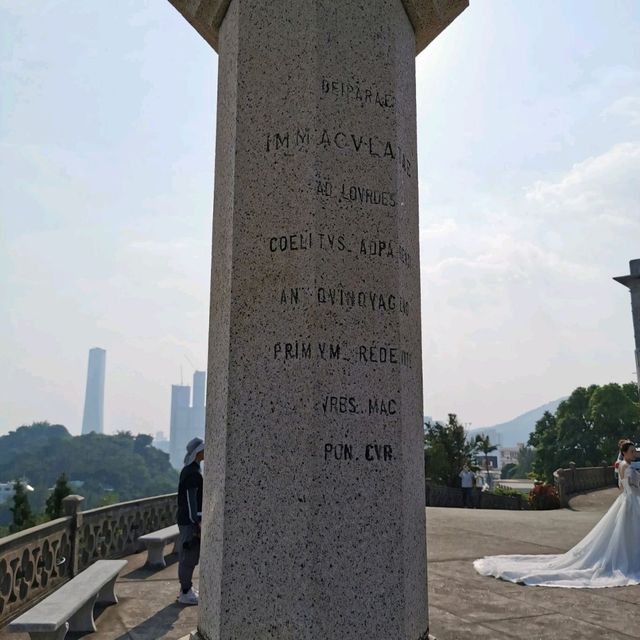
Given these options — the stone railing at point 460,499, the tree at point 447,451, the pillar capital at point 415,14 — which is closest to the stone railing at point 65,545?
the pillar capital at point 415,14

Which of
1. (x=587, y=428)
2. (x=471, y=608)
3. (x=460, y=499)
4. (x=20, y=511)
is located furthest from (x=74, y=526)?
(x=587, y=428)

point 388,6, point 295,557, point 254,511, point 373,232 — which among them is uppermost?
point 388,6

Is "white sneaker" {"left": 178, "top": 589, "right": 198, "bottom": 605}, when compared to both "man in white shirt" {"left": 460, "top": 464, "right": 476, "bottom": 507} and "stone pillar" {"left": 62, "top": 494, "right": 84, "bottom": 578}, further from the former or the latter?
"man in white shirt" {"left": 460, "top": 464, "right": 476, "bottom": 507}

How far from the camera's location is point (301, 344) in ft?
12.4

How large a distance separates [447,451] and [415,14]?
45.8 meters

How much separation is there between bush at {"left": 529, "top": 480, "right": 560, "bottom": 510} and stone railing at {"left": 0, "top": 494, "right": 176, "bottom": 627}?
48.6ft

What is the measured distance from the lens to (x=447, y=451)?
47.7 meters

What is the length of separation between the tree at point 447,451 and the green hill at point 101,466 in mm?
112039

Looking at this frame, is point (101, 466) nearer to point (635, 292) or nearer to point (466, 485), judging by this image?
point (466, 485)

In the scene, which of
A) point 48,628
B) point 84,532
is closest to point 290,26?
point 48,628

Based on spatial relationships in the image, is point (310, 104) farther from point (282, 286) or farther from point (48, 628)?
point (48, 628)

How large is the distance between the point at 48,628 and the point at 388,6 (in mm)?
5532

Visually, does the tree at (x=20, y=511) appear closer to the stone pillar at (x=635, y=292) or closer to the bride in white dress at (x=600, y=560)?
the stone pillar at (x=635, y=292)

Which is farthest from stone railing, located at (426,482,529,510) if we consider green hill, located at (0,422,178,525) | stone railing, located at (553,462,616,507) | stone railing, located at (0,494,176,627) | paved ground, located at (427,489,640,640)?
green hill, located at (0,422,178,525)
